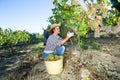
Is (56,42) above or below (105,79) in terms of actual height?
above

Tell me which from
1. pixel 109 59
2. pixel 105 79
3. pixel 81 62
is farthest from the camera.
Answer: pixel 109 59

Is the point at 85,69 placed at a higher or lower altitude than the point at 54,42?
lower

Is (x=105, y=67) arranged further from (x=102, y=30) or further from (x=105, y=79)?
(x=102, y=30)

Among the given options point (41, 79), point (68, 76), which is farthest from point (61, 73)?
point (41, 79)

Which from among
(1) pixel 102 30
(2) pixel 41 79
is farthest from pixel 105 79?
(1) pixel 102 30

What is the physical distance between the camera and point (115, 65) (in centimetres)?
698

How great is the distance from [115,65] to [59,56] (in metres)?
2.22

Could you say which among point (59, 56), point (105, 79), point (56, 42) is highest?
Answer: point (56, 42)

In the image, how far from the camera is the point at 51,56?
5.84 meters

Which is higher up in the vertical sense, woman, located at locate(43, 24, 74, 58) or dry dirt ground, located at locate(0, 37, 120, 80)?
woman, located at locate(43, 24, 74, 58)

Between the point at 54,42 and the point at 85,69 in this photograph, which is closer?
the point at 54,42

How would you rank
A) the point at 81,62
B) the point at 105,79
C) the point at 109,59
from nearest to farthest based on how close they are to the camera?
the point at 105,79 < the point at 81,62 < the point at 109,59

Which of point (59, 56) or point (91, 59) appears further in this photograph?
point (91, 59)

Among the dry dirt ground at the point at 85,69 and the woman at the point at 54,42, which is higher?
the woman at the point at 54,42
